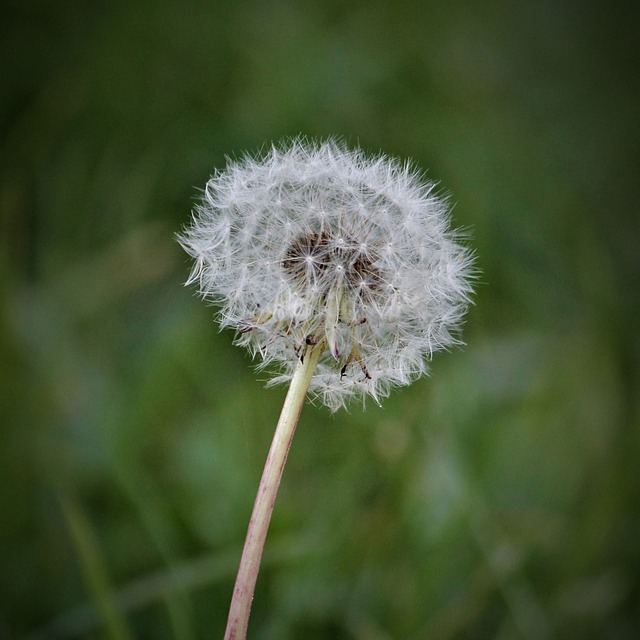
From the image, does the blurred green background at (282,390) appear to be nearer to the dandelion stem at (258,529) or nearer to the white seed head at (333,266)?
the white seed head at (333,266)

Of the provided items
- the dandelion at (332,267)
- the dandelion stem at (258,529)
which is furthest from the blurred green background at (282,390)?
the dandelion stem at (258,529)

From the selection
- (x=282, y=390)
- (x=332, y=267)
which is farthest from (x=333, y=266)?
(x=282, y=390)

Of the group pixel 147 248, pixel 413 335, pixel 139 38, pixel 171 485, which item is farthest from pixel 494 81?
pixel 413 335

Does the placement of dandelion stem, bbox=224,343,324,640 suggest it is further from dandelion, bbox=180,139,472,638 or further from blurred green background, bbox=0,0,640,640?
blurred green background, bbox=0,0,640,640

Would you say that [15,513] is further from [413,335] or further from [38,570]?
[413,335]

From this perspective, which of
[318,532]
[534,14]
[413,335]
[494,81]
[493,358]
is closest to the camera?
[413,335]

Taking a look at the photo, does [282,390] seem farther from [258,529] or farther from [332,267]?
[258,529]
